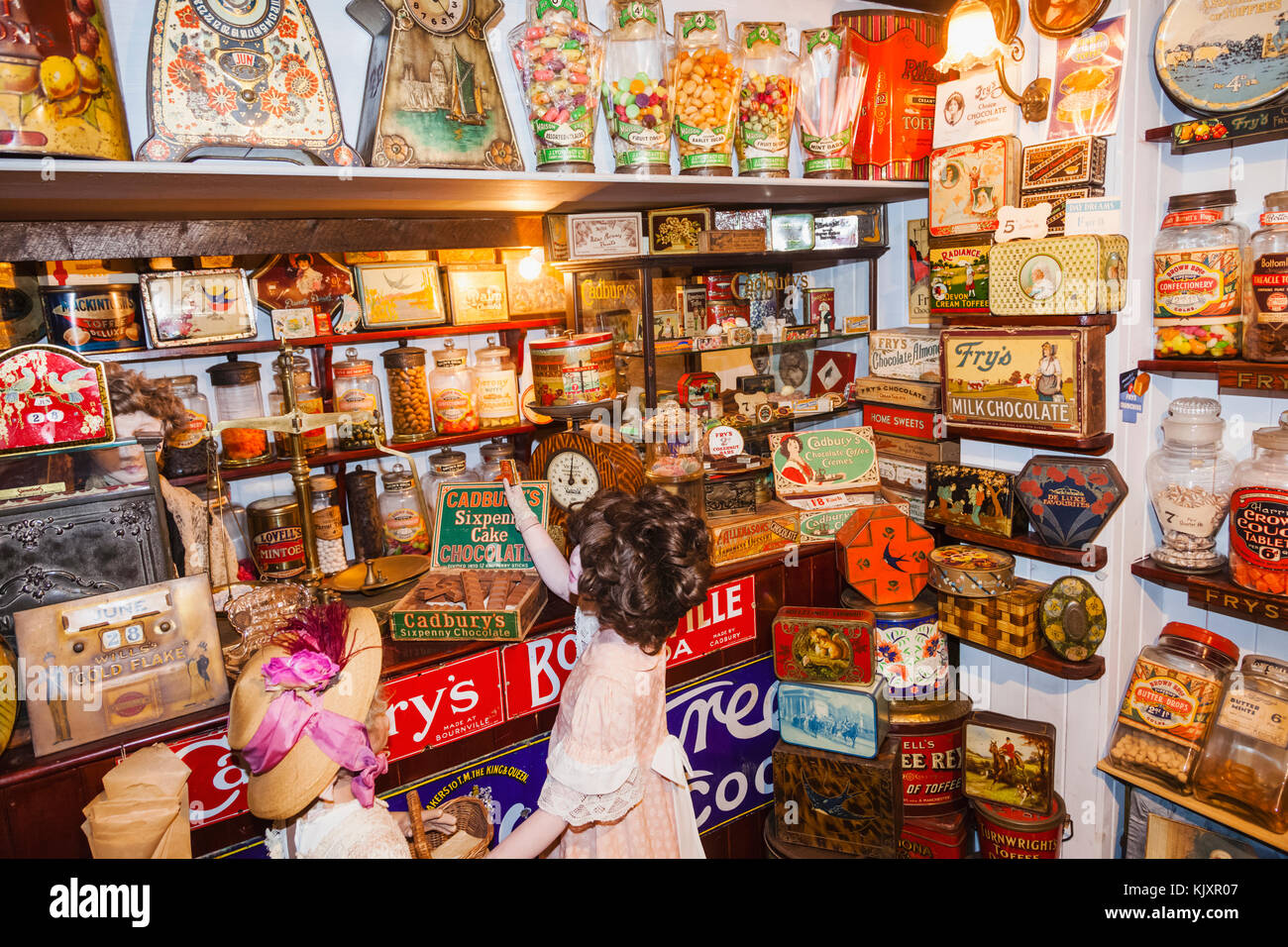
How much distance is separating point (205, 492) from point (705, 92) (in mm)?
2123

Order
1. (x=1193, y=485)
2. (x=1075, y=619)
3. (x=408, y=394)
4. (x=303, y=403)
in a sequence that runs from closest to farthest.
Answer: (x=1193, y=485) → (x=1075, y=619) → (x=303, y=403) → (x=408, y=394)

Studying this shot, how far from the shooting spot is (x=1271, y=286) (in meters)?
1.90

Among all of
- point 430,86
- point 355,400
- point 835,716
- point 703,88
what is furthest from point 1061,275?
point 355,400

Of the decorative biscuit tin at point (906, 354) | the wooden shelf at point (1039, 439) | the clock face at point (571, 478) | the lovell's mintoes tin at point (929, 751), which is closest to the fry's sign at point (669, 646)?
the clock face at point (571, 478)

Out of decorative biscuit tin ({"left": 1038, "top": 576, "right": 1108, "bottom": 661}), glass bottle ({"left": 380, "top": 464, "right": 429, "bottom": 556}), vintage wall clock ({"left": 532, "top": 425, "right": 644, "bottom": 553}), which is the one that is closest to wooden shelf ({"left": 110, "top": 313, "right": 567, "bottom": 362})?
glass bottle ({"left": 380, "top": 464, "right": 429, "bottom": 556})

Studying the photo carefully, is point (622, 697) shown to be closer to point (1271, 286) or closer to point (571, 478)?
point (571, 478)

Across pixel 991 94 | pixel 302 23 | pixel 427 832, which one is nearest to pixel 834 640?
pixel 427 832

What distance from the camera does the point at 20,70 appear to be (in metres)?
1.37

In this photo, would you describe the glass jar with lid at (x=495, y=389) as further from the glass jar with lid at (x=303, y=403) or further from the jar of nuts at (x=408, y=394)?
the glass jar with lid at (x=303, y=403)

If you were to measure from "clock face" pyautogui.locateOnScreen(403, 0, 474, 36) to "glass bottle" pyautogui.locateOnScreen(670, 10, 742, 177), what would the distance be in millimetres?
593

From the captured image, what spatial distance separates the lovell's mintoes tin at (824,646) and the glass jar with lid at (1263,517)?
99 cm

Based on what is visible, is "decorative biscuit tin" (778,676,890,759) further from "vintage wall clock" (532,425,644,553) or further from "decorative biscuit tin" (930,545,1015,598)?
"vintage wall clock" (532,425,644,553)

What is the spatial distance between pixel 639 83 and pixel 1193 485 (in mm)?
1948

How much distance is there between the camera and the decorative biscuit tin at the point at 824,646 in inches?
91.4
